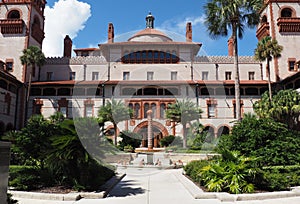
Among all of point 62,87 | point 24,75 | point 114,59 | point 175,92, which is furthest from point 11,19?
point 175,92

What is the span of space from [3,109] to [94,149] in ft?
92.4

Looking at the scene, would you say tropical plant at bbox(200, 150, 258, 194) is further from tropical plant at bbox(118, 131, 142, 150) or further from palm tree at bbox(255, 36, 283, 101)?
palm tree at bbox(255, 36, 283, 101)

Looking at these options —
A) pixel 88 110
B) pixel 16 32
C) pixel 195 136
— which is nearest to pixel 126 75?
pixel 88 110

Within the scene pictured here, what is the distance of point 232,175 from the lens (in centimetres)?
941

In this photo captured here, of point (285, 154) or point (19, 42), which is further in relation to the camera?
point (19, 42)

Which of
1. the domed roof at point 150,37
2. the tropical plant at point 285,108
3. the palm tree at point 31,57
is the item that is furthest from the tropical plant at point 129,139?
the domed roof at point 150,37

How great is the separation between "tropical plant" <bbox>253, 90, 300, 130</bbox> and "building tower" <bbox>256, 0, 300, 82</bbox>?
22.4 feet

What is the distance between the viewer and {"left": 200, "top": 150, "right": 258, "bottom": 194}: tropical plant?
909cm

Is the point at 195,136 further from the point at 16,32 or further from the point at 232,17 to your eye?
the point at 16,32

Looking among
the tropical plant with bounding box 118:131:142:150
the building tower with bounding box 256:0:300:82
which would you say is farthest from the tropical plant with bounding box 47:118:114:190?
the building tower with bounding box 256:0:300:82

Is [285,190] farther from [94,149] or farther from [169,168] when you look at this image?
[169,168]

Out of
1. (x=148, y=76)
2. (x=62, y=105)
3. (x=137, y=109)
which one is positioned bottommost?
(x=137, y=109)

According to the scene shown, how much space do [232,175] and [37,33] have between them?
40.6 m

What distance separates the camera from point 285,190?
9609 millimetres
